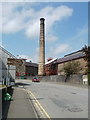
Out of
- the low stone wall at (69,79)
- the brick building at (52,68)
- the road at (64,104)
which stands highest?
the brick building at (52,68)

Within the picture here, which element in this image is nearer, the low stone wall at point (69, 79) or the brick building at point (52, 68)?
the low stone wall at point (69, 79)

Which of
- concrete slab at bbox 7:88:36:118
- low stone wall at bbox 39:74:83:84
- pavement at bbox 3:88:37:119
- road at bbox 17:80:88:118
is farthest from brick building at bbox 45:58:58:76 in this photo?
pavement at bbox 3:88:37:119

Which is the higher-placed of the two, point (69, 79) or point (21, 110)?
point (69, 79)

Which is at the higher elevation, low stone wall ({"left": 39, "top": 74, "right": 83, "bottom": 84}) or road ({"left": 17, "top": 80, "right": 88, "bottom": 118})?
low stone wall ({"left": 39, "top": 74, "right": 83, "bottom": 84})

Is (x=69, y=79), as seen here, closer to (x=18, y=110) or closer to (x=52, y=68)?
(x=52, y=68)

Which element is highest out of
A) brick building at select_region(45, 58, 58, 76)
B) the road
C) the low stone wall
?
brick building at select_region(45, 58, 58, 76)

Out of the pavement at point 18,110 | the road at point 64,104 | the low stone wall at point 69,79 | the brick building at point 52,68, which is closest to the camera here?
the pavement at point 18,110

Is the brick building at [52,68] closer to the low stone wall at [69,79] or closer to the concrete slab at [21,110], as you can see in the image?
the low stone wall at [69,79]

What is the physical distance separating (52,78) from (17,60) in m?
61.6

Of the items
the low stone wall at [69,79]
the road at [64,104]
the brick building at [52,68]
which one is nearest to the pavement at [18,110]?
the road at [64,104]

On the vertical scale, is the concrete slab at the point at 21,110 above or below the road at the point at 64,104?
above

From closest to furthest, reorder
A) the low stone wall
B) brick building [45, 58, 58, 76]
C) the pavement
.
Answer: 1. the pavement
2. the low stone wall
3. brick building [45, 58, 58, 76]

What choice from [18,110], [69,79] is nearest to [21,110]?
[18,110]

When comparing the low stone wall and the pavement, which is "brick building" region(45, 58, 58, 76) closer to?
the low stone wall
